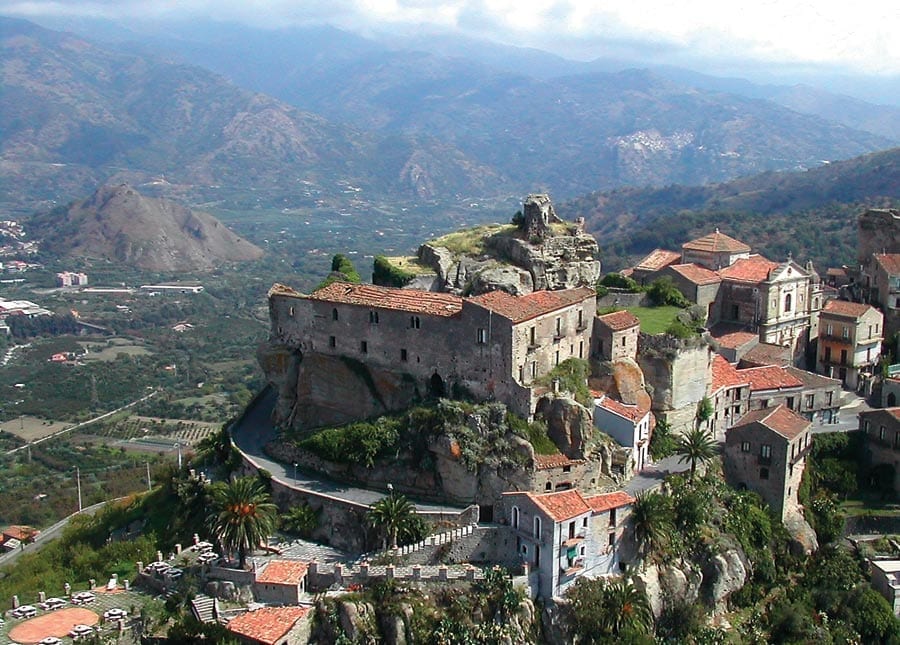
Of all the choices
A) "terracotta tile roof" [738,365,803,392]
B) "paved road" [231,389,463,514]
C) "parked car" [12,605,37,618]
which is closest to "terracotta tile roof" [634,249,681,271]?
"terracotta tile roof" [738,365,803,392]

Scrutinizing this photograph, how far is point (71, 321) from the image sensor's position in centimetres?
19250

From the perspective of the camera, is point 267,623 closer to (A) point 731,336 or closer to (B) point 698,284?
(A) point 731,336

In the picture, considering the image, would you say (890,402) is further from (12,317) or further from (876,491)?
(12,317)

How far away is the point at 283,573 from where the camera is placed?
43.8 m

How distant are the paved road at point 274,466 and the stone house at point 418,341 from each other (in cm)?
239

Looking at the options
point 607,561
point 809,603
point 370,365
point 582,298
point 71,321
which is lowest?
point 71,321

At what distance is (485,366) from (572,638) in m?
13.6

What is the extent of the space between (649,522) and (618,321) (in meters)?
12.8

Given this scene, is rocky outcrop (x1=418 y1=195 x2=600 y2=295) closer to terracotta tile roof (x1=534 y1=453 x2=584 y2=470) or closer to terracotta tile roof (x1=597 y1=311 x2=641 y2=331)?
terracotta tile roof (x1=597 y1=311 x2=641 y2=331)

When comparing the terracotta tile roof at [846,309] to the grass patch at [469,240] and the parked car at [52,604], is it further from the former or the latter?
the parked car at [52,604]

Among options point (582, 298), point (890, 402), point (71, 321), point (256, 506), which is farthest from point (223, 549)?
point (71, 321)

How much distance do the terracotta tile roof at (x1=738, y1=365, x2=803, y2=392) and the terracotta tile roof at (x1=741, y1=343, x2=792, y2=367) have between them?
88.7 inches

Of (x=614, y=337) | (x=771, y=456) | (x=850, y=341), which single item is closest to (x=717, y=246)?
(x=850, y=341)

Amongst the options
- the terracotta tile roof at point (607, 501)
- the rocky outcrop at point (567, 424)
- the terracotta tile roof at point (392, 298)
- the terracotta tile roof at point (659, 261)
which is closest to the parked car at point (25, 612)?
the terracotta tile roof at point (392, 298)
